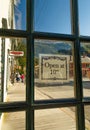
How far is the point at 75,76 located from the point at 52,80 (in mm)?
159

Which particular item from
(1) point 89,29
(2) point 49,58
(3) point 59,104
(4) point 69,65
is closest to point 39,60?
(2) point 49,58

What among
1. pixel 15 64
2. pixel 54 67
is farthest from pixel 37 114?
pixel 15 64

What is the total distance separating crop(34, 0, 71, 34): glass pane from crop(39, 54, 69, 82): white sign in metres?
0.18

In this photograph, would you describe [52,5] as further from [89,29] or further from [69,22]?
[89,29]

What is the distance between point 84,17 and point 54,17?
22cm

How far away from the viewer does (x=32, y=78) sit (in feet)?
4.25

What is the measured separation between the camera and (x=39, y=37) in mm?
1319

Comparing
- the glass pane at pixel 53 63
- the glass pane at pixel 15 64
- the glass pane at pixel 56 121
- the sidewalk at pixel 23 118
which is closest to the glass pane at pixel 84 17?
the glass pane at pixel 53 63

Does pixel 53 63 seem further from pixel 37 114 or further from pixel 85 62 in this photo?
pixel 37 114

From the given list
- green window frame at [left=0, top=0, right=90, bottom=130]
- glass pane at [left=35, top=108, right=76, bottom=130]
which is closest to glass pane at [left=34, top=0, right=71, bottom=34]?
green window frame at [left=0, top=0, right=90, bottom=130]

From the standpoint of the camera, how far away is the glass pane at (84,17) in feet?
4.82

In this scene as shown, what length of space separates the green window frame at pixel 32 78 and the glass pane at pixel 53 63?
5 centimetres

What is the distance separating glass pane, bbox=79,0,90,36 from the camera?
4.82ft

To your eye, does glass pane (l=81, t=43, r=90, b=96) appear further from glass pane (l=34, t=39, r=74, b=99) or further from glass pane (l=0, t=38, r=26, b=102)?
→ glass pane (l=0, t=38, r=26, b=102)
